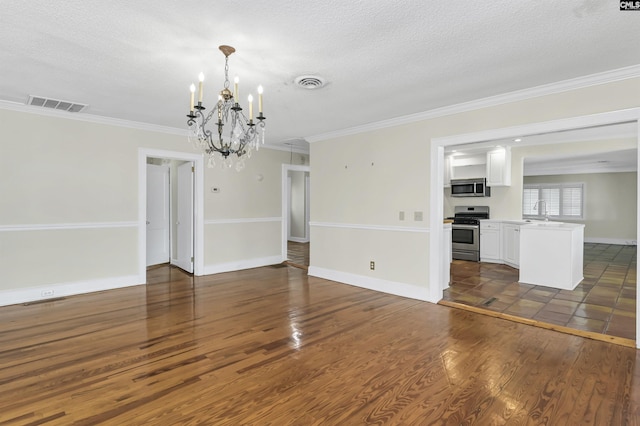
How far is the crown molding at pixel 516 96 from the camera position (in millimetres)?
3021

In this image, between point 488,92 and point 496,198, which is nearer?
point 488,92

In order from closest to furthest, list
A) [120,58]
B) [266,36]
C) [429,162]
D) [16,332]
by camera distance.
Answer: [266,36]
[120,58]
[16,332]
[429,162]

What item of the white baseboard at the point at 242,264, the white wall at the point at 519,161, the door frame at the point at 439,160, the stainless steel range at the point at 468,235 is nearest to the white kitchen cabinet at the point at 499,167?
the white wall at the point at 519,161

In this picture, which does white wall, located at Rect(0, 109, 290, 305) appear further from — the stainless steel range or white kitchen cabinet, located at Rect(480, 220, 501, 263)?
white kitchen cabinet, located at Rect(480, 220, 501, 263)

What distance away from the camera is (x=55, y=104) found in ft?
13.5

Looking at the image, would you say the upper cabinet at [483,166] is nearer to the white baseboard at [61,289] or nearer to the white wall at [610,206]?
the white wall at [610,206]

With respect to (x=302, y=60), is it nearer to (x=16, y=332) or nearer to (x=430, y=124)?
(x=430, y=124)

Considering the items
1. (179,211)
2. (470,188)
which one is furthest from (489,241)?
(179,211)

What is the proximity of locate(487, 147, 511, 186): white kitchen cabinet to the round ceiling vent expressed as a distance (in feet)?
16.7

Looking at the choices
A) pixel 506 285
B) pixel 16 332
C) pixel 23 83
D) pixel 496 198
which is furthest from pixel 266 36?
pixel 496 198

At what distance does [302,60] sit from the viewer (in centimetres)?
283

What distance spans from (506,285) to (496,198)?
9.29 feet

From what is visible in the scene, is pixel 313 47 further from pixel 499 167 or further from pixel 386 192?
pixel 499 167

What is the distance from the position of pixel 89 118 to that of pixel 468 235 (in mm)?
7124
